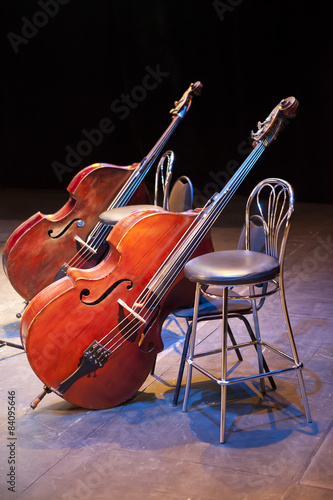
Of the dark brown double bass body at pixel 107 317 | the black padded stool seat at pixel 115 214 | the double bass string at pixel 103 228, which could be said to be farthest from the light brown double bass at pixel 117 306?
the double bass string at pixel 103 228

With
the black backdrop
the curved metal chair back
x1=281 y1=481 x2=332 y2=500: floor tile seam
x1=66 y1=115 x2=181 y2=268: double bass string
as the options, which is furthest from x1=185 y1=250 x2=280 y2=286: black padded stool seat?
the black backdrop

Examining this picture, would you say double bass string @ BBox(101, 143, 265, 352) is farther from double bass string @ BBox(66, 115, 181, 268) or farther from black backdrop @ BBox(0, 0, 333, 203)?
black backdrop @ BBox(0, 0, 333, 203)

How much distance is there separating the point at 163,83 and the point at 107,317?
15.7ft

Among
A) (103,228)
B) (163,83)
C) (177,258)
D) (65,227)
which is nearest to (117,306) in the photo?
(177,258)

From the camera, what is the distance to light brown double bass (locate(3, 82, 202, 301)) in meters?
3.43

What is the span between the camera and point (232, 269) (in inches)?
87.6

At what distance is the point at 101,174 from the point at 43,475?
1.73m

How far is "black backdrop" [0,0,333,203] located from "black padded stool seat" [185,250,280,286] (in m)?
4.07

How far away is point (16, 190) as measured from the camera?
25.3 ft

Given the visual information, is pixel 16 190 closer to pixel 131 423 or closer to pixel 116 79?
pixel 116 79

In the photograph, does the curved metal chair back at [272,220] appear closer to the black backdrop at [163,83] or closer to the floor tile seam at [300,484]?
the floor tile seam at [300,484]

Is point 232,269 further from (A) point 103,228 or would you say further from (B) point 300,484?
(A) point 103,228

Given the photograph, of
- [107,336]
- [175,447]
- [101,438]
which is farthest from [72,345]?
[175,447]

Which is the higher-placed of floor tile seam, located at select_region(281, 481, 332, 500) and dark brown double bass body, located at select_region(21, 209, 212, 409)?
dark brown double bass body, located at select_region(21, 209, 212, 409)
